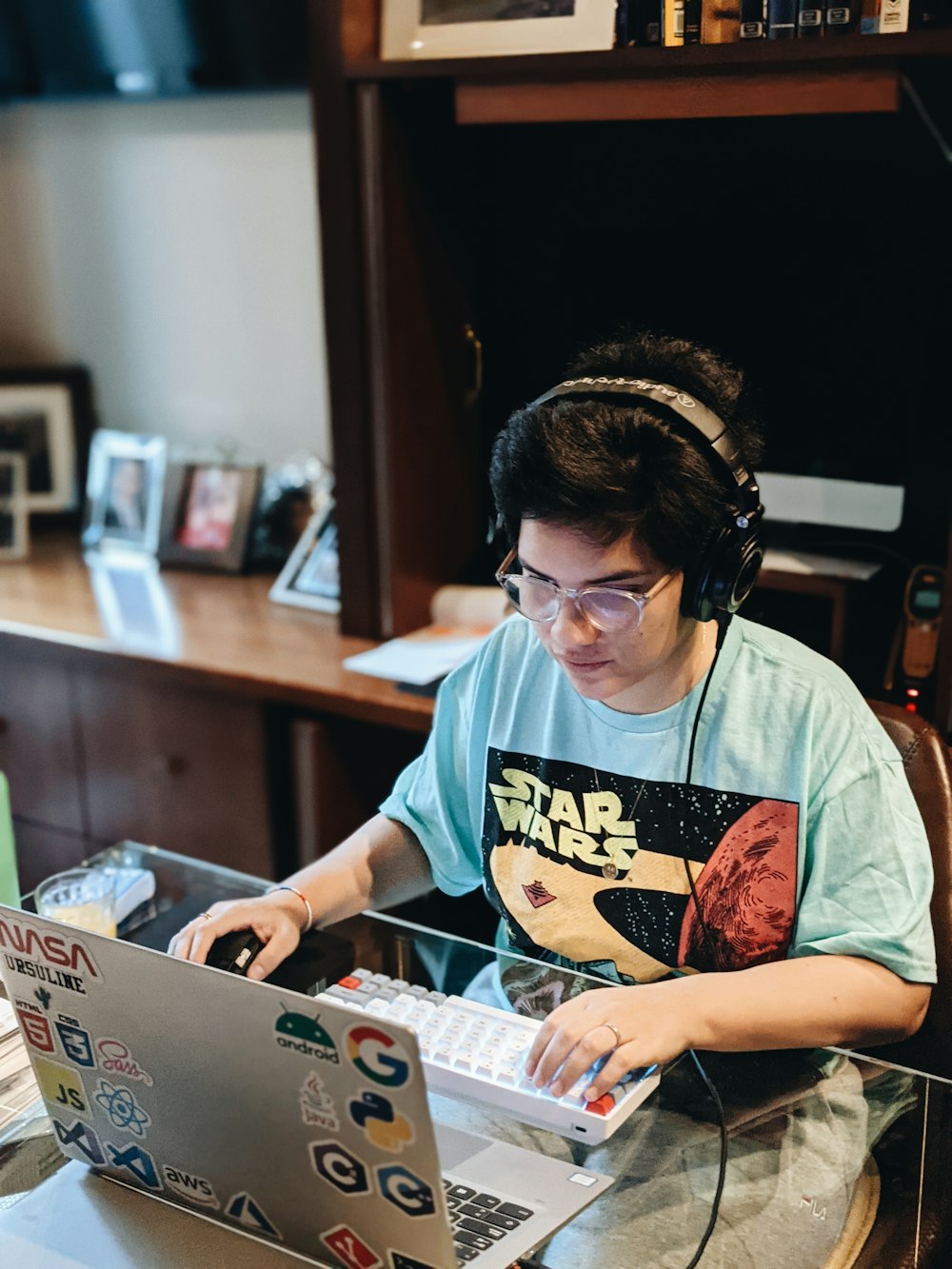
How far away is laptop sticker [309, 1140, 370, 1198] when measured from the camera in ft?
2.76

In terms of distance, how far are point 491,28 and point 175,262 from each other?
113 cm

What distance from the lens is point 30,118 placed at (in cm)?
290

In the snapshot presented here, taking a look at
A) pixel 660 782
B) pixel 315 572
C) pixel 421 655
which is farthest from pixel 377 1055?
pixel 315 572

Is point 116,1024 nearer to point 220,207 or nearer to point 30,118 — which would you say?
point 220,207

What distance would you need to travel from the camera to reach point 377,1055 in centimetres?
79

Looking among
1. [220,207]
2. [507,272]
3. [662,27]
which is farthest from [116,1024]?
[220,207]

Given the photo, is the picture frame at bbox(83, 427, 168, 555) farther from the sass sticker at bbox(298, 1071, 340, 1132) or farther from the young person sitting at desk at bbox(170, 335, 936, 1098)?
the sass sticker at bbox(298, 1071, 340, 1132)

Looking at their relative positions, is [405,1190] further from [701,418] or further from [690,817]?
[701,418]

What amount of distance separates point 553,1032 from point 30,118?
2514 millimetres

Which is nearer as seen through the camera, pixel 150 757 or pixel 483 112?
pixel 483 112

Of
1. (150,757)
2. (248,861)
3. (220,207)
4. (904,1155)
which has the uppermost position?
(220,207)

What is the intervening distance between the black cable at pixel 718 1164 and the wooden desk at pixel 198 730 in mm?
911

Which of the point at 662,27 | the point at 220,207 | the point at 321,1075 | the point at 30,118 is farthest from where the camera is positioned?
the point at 30,118

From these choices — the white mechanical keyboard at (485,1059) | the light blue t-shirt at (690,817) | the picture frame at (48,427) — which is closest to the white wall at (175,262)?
the picture frame at (48,427)
